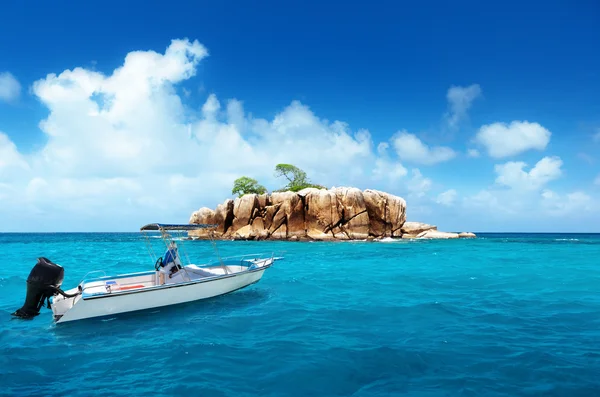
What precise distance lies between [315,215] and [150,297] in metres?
45.5

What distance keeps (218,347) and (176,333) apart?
1.99m

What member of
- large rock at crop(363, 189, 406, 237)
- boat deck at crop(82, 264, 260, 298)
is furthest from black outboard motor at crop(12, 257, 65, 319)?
large rock at crop(363, 189, 406, 237)

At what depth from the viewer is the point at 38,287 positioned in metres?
11.1

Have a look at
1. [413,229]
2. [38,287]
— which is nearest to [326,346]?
[38,287]

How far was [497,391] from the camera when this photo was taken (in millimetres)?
6871

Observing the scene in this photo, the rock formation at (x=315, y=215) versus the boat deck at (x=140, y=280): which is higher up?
the rock formation at (x=315, y=215)

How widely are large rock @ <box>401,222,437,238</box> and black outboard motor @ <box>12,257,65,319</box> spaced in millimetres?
60332

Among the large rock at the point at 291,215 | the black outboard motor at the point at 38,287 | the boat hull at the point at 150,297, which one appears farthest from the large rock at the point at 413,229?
the black outboard motor at the point at 38,287

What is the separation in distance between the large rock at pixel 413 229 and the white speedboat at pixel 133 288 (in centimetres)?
5314

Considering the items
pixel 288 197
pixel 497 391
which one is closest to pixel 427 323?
pixel 497 391

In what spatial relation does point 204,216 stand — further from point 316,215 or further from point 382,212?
point 382,212

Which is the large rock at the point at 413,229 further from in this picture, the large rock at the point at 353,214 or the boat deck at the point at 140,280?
the boat deck at the point at 140,280

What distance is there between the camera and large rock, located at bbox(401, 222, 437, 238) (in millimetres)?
66688

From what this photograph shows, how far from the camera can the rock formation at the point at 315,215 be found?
57438mm
